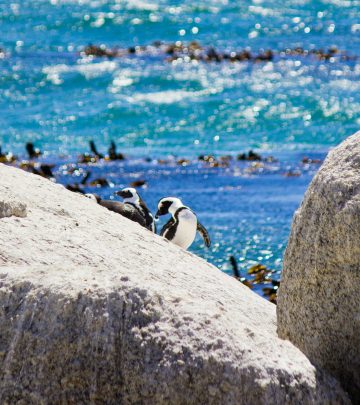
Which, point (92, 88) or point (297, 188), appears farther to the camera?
point (92, 88)

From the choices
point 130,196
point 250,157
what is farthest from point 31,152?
point 130,196

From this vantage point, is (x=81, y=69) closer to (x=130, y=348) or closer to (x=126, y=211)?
(x=126, y=211)

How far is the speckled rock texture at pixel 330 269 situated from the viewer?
5.53 m

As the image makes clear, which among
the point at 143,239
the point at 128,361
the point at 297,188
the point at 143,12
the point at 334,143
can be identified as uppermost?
the point at 128,361

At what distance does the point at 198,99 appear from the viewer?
1090 inches

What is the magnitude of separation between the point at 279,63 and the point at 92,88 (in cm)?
520

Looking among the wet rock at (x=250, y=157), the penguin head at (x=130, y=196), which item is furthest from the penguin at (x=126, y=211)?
the wet rock at (x=250, y=157)

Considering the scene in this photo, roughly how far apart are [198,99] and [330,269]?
22.2m

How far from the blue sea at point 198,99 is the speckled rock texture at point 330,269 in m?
6.67

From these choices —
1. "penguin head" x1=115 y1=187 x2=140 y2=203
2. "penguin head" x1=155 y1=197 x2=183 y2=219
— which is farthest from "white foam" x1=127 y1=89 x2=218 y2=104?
"penguin head" x1=115 y1=187 x2=140 y2=203

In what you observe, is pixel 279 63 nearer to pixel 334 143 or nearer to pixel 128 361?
pixel 334 143

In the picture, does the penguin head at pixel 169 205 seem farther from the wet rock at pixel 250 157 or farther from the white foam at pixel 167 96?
the white foam at pixel 167 96

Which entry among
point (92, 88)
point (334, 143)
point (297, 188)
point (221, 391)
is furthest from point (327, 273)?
point (92, 88)

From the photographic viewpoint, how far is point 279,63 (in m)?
30.8
